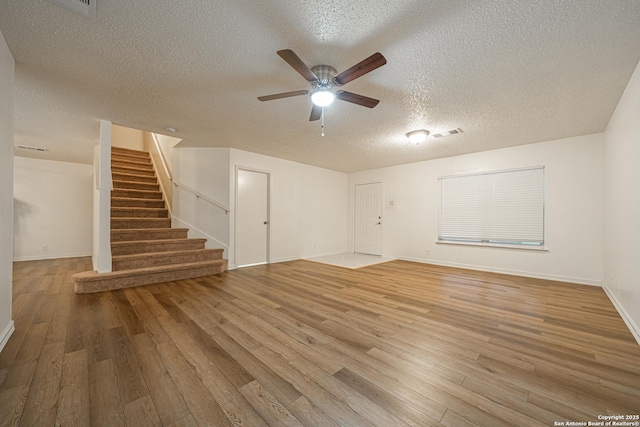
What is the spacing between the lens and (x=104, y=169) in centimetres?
362

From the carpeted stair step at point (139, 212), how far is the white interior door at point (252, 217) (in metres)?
1.71

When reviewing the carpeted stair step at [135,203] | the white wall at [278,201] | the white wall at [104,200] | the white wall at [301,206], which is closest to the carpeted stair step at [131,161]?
the carpeted stair step at [135,203]

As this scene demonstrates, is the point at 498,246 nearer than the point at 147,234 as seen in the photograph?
No

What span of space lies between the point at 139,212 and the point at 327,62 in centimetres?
490

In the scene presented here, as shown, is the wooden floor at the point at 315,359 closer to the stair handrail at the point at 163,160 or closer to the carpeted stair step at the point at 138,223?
the carpeted stair step at the point at 138,223

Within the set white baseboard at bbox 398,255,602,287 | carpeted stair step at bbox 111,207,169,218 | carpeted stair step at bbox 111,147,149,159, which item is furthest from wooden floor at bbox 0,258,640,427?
carpeted stair step at bbox 111,147,149,159

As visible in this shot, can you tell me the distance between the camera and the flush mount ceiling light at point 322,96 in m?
2.30

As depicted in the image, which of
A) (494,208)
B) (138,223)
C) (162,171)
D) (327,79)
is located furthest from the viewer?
(162,171)

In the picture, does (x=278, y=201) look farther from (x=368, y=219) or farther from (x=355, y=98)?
(x=355, y=98)

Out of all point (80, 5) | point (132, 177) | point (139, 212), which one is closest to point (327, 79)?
point (80, 5)

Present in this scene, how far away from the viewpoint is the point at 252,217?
5512mm

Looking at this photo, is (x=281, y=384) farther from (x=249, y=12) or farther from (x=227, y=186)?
(x=227, y=186)

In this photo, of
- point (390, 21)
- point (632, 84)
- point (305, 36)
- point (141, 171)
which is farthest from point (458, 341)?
point (141, 171)

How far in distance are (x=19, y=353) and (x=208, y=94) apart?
2.80m
